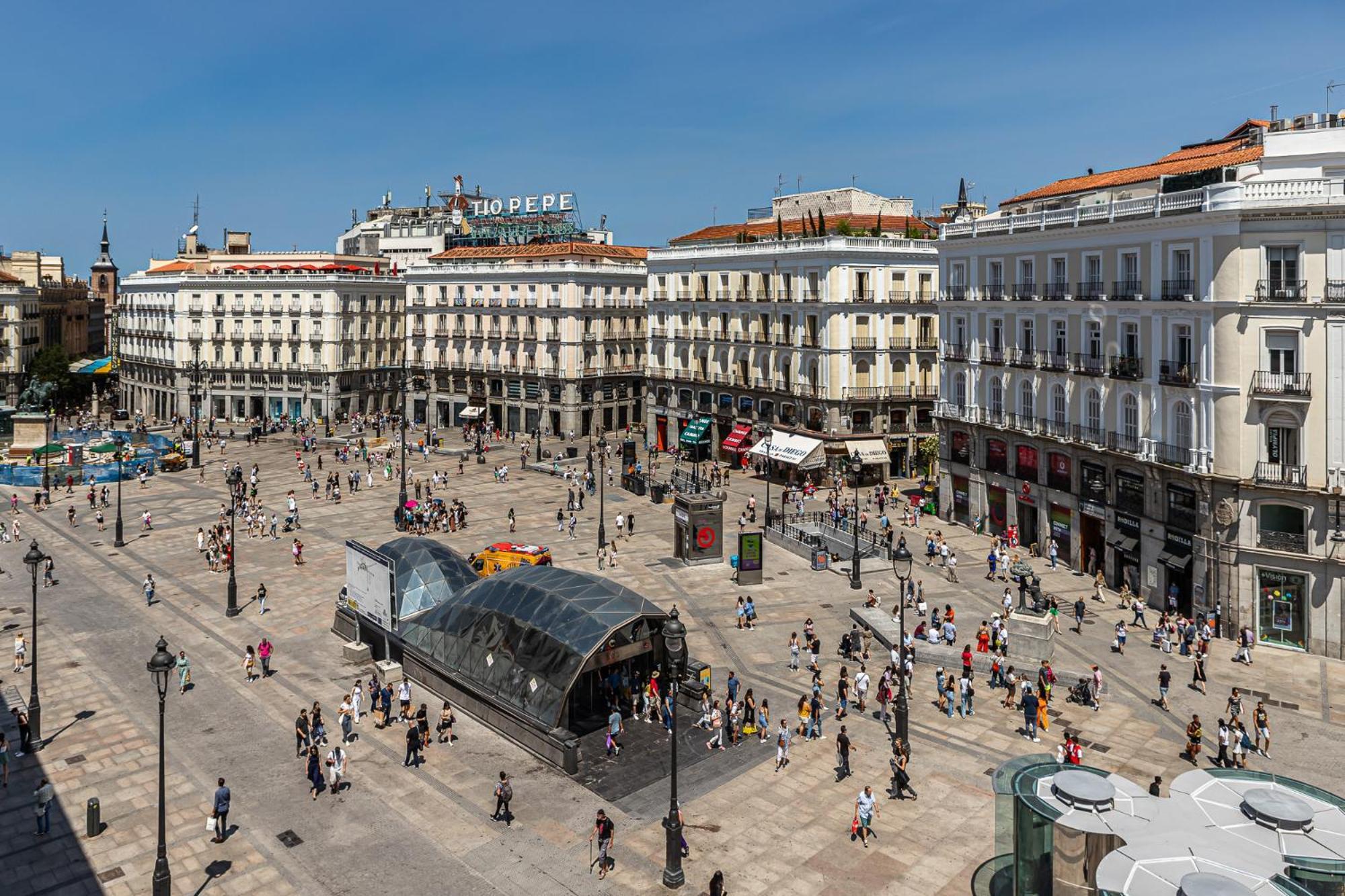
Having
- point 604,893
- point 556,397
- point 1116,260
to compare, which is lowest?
point 604,893

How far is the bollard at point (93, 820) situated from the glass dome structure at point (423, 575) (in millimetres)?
11847

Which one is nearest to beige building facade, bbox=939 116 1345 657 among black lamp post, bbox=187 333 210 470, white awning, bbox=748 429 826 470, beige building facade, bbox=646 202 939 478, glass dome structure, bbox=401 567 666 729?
beige building facade, bbox=646 202 939 478

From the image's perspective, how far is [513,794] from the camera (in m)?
26.8

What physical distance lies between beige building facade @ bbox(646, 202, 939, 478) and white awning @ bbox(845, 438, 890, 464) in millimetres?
86

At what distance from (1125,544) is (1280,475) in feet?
Answer: 26.5

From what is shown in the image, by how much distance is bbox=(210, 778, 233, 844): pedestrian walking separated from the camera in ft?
79.6

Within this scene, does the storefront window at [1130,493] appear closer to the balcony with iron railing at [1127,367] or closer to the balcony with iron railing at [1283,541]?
the balcony with iron railing at [1127,367]

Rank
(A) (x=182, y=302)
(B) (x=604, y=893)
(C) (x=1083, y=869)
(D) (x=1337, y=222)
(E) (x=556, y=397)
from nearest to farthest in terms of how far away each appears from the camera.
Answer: (C) (x=1083, y=869)
(B) (x=604, y=893)
(D) (x=1337, y=222)
(E) (x=556, y=397)
(A) (x=182, y=302)

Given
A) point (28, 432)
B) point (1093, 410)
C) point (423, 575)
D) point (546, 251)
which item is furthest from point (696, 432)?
point (28, 432)

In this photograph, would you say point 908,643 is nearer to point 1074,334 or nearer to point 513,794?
point 513,794

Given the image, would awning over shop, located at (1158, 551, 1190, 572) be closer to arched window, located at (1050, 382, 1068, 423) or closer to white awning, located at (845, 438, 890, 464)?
arched window, located at (1050, 382, 1068, 423)

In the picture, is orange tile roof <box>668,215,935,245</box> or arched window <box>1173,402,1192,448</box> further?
orange tile roof <box>668,215,935,245</box>

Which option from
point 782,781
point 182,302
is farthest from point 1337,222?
point 182,302

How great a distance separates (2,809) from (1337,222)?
44.0 meters
